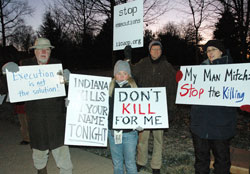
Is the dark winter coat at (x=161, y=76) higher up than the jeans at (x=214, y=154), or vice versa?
the dark winter coat at (x=161, y=76)

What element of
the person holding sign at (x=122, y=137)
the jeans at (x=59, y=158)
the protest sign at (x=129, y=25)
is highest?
the protest sign at (x=129, y=25)

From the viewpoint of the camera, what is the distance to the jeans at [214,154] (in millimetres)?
2777

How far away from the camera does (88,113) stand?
3.05m

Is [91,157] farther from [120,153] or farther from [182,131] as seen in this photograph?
[182,131]

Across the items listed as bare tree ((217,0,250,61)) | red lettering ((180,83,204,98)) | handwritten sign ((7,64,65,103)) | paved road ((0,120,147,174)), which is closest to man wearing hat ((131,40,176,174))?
red lettering ((180,83,204,98))

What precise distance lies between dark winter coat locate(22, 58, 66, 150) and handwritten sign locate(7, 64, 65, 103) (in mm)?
109

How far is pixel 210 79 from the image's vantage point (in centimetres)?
281

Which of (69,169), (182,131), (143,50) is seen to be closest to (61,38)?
(143,50)

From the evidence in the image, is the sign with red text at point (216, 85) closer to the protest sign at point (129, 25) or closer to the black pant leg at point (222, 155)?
the black pant leg at point (222, 155)

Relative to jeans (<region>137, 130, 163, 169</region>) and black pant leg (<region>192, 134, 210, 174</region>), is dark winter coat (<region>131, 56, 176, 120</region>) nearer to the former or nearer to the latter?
jeans (<region>137, 130, 163, 169</region>)

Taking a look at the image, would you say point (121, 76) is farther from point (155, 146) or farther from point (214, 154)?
point (214, 154)

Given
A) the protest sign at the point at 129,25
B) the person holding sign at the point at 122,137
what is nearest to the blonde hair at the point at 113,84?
the person holding sign at the point at 122,137

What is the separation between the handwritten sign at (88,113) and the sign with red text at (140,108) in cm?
28

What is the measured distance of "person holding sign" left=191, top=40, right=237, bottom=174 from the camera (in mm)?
2738
